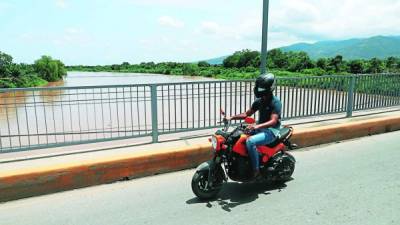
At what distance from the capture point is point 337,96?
328 inches

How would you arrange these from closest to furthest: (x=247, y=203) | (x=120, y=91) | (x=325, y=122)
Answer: (x=247, y=203) → (x=120, y=91) → (x=325, y=122)

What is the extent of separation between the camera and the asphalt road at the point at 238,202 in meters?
3.69

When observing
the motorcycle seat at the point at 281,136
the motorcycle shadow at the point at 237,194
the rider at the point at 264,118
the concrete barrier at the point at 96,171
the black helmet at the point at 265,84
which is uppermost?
the black helmet at the point at 265,84

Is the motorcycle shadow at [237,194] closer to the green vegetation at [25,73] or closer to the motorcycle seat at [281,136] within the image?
the motorcycle seat at [281,136]

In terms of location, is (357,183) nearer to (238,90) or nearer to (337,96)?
(238,90)

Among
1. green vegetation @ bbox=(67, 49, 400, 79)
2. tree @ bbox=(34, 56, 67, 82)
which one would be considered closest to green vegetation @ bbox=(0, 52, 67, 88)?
tree @ bbox=(34, 56, 67, 82)

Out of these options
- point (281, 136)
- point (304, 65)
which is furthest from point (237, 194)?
point (304, 65)

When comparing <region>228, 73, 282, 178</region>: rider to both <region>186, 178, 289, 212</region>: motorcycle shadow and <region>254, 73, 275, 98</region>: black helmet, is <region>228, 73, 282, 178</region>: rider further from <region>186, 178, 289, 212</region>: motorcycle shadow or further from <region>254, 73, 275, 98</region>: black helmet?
<region>186, 178, 289, 212</region>: motorcycle shadow

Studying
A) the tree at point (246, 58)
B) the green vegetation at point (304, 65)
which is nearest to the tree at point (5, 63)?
the green vegetation at point (304, 65)

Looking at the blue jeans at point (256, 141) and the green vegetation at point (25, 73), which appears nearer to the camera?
the blue jeans at point (256, 141)

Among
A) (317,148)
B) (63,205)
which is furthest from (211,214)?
(317,148)

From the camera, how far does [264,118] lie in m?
4.61

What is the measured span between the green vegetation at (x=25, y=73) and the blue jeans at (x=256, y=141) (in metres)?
39.1

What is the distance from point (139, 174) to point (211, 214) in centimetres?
171
